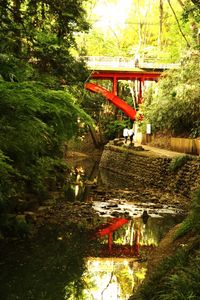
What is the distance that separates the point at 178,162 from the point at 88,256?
798 cm

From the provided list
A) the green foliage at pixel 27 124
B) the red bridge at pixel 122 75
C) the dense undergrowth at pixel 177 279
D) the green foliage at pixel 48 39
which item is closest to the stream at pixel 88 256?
the green foliage at pixel 27 124

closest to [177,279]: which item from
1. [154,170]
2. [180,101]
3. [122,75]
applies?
[154,170]

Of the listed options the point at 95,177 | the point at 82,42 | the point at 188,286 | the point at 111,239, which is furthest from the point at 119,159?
the point at 188,286

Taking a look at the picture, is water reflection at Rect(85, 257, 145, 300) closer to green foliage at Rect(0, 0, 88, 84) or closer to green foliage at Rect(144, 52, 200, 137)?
green foliage at Rect(0, 0, 88, 84)

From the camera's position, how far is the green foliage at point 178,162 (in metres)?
14.7

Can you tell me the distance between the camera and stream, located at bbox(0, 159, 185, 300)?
6.13 m

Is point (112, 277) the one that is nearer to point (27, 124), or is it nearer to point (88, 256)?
point (88, 256)

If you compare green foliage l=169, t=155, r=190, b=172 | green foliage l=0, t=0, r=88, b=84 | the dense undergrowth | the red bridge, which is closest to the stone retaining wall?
green foliage l=169, t=155, r=190, b=172

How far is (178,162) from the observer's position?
14812mm

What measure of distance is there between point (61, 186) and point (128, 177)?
5148 mm

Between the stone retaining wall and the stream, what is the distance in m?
2.22

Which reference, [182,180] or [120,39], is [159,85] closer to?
[182,180]

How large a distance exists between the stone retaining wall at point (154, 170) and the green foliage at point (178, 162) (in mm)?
114

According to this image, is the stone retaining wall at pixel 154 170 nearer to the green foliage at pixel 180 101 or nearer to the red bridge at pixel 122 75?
the green foliage at pixel 180 101
